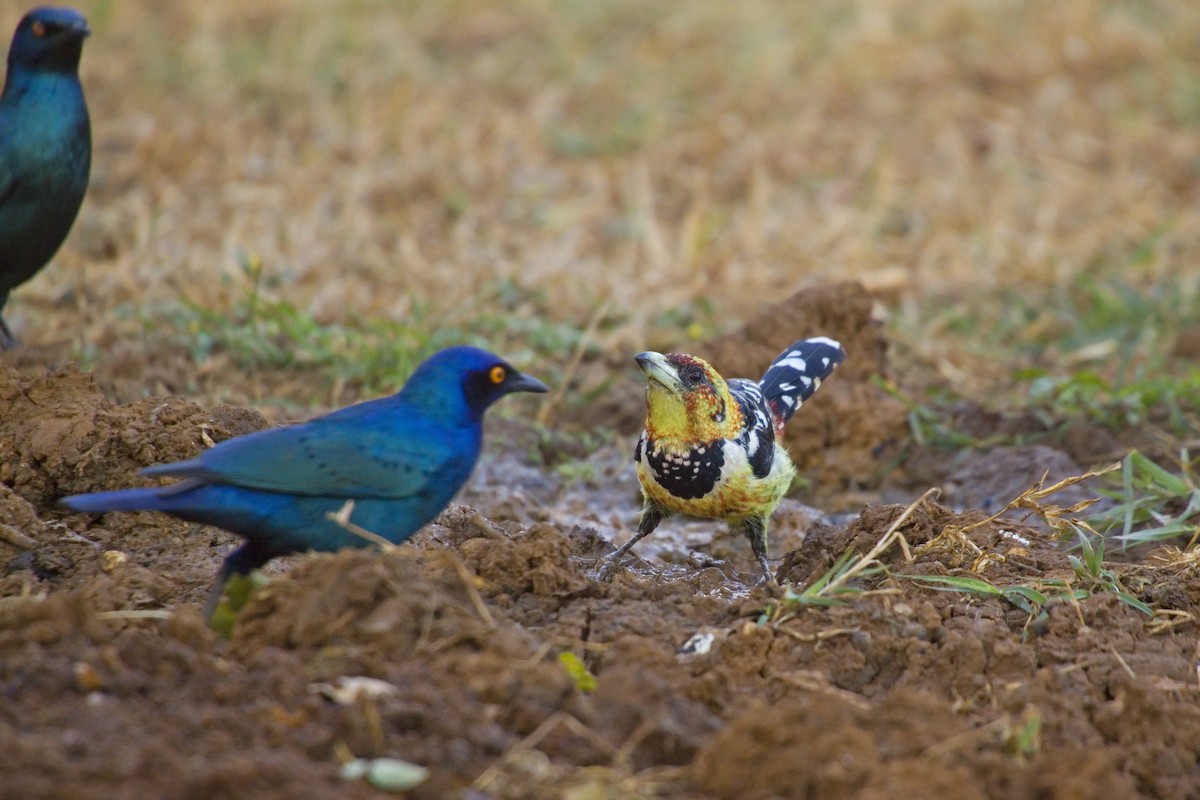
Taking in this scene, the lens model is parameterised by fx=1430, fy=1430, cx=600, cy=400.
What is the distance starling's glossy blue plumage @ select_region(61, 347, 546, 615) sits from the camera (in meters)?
3.57

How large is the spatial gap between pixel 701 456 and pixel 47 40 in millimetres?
3272

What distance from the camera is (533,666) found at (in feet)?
10.2

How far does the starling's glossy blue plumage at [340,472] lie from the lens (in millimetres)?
3570

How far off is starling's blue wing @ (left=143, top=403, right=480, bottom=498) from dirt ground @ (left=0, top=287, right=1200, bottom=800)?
262mm

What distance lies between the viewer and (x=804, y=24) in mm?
12266

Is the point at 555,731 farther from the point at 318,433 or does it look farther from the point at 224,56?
the point at 224,56

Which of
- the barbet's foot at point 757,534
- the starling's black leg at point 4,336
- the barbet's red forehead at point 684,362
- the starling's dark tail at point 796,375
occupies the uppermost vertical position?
the barbet's red forehead at point 684,362

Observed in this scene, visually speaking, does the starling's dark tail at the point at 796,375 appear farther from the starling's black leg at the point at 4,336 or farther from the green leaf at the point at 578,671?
the starling's black leg at the point at 4,336

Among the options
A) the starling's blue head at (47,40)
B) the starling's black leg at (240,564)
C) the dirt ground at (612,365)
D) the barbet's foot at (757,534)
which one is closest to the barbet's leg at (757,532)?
the barbet's foot at (757,534)

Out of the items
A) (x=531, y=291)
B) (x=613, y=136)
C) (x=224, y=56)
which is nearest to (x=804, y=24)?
(x=613, y=136)

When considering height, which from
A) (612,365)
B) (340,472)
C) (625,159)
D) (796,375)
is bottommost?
(612,365)

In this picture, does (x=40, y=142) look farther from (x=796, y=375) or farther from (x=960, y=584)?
(x=960, y=584)

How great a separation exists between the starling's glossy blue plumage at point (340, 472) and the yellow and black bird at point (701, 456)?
34.1 inches

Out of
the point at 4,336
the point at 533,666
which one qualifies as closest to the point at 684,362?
the point at 533,666
